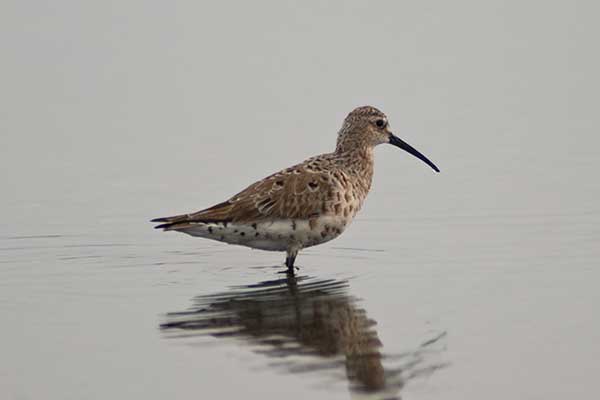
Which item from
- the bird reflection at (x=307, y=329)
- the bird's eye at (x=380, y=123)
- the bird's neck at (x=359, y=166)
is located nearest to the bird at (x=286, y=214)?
the bird's neck at (x=359, y=166)

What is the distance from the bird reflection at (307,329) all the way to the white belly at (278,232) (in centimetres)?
41

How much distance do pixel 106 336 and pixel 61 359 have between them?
80cm

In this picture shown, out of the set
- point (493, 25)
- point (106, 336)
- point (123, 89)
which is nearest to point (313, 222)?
point (106, 336)

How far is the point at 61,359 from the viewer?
31.0 ft

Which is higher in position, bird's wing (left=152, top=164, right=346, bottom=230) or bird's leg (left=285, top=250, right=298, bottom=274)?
bird's wing (left=152, top=164, right=346, bottom=230)

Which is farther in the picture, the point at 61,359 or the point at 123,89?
the point at 123,89

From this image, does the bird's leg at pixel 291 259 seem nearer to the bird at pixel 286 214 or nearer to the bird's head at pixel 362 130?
the bird at pixel 286 214

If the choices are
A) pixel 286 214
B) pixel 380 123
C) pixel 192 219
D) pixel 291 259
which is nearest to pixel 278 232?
pixel 286 214

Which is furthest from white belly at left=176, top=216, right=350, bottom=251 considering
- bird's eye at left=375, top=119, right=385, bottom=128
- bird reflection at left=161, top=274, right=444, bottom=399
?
bird's eye at left=375, top=119, right=385, bottom=128

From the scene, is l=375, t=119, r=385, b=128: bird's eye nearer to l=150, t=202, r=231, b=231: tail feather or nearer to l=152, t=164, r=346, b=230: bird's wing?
l=152, t=164, r=346, b=230: bird's wing

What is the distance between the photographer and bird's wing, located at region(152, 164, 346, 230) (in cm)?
1262

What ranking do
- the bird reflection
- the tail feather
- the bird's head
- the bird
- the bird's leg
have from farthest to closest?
1. the bird's head
2. the bird's leg
3. the bird
4. the tail feather
5. the bird reflection

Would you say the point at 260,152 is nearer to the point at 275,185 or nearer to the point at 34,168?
the point at 34,168

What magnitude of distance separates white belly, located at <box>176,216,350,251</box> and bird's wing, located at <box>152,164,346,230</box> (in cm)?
6
